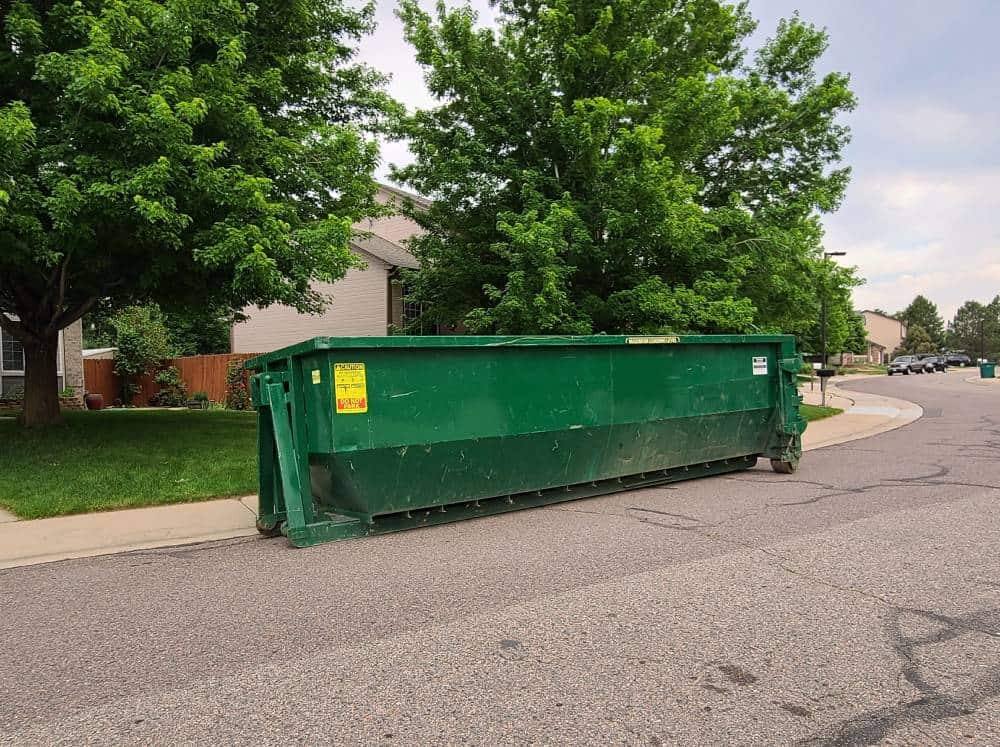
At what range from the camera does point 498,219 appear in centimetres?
1430

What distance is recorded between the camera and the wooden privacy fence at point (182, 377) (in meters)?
24.8

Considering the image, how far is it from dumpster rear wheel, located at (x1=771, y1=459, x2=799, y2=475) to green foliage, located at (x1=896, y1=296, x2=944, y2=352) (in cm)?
12247

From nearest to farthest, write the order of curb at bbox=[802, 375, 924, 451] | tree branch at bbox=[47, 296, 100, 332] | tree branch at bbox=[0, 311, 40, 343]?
tree branch at bbox=[47, 296, 100, 332]
tree branch at bbox=[0, 311, 40, 343]
curb at bbox=[802, 375, 924, 451]

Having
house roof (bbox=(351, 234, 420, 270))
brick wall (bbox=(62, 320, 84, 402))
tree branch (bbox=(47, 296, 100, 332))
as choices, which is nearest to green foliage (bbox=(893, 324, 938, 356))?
house roof (bbox=(351, 234, 420, 270))

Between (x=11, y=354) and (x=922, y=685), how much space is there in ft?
77.9

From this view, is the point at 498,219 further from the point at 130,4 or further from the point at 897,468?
the point at 897,468

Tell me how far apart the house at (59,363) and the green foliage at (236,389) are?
4253mm

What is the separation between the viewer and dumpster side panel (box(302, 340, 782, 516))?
612 centimetres

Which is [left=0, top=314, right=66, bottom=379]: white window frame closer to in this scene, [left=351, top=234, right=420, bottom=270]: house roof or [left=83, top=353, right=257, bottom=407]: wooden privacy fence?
[left=83, top=353, right=257, bottom=407]: wooden privacy fence

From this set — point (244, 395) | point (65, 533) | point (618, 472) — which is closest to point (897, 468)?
point (618, 472)

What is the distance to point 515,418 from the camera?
6.96 meters

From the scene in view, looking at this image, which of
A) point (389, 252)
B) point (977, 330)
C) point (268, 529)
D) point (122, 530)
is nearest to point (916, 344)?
point (977, 330)

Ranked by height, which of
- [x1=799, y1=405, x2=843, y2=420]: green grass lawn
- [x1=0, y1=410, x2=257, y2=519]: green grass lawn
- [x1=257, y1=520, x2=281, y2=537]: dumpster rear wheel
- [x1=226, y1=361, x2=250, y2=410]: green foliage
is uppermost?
[x1=226, y1=361, x2=250, y2=410]: green foliage

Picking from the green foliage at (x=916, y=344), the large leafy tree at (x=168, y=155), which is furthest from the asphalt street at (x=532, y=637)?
the green foliage at (x=916, y=344)
